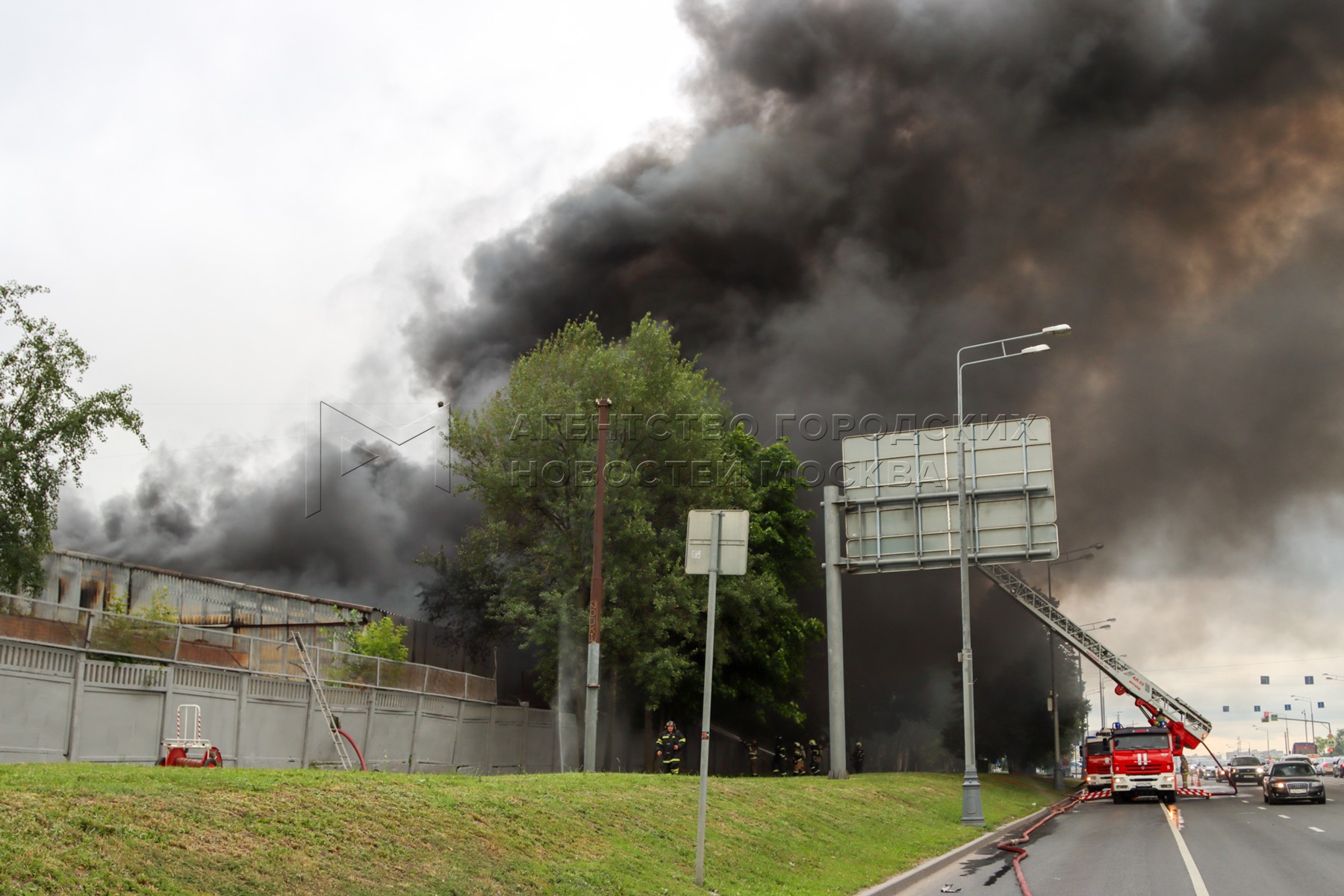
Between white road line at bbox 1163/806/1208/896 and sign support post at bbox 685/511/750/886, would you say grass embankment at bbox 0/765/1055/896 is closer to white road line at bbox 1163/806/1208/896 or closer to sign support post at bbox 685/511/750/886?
sign support post at bbox 685/511/750/886

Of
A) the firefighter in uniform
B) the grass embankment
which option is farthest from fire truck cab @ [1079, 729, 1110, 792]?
the grass embankment

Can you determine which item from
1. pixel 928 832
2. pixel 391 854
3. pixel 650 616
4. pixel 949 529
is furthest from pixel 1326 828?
pixel 391 854

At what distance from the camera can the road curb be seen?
12.6m

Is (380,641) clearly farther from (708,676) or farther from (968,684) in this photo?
Answer: (708,676)

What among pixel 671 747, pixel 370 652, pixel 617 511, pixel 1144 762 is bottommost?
pixel 1144 762

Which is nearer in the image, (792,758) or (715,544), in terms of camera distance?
(715,544)

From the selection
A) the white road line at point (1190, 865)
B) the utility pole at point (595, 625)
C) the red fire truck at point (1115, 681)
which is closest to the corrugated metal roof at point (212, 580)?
the utility pole at point (595, 625)

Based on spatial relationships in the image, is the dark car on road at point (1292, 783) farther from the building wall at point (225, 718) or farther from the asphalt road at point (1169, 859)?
the building wall at point (225, 718)

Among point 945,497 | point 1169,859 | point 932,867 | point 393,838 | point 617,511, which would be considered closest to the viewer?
point 393,838

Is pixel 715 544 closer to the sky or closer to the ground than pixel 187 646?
closer to the sky

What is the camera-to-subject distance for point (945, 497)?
102ft

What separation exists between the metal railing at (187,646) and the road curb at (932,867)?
13321 millimetres

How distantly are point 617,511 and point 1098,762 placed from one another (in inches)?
970

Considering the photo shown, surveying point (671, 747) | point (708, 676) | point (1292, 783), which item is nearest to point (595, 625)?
point (671, 747)
